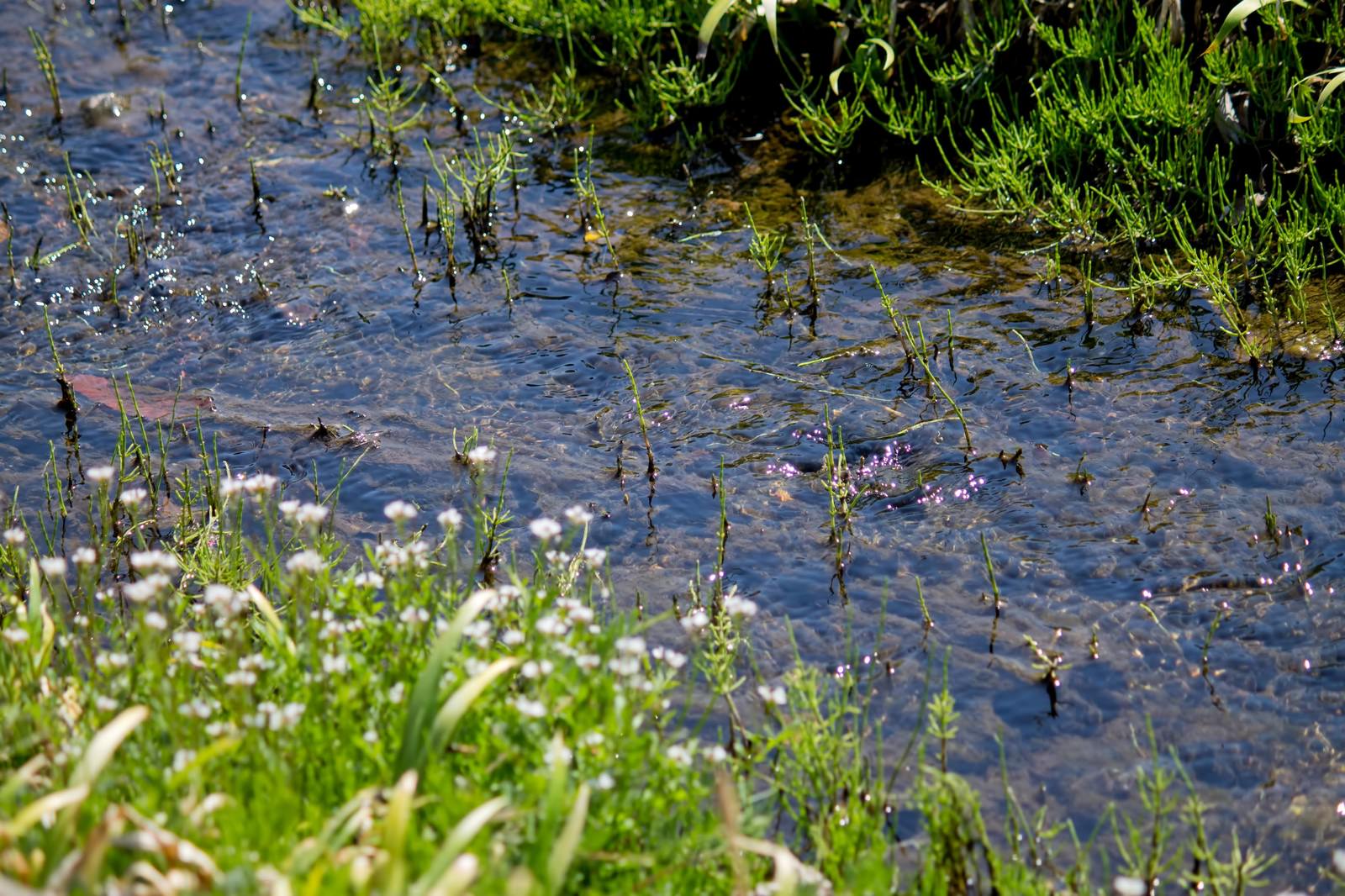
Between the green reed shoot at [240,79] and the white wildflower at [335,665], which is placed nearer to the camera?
the white wildflower at [335,665]

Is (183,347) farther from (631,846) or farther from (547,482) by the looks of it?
(631,846)

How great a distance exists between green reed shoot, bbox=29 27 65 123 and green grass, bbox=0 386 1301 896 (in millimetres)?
4745

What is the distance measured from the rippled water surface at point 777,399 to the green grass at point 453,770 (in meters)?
0.38

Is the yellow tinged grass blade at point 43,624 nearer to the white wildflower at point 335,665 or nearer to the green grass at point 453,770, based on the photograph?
the green grass at point 453,770

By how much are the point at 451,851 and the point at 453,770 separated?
72cm

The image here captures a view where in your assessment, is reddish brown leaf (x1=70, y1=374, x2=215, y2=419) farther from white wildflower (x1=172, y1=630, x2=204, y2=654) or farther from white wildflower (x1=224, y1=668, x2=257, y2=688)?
white wildflower (x1=224, y1=668, x2=257, y2=688)

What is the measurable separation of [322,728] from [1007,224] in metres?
4.49

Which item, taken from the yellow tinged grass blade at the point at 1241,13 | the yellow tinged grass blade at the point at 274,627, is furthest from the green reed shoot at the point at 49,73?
the yellow tinged grass blade at the point at 1241,13

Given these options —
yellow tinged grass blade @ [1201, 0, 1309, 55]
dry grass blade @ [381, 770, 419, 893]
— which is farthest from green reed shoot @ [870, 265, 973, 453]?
dry grass blade @ [381, 770, 419, 893]

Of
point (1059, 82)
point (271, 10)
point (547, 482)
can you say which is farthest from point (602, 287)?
point (271, 10)

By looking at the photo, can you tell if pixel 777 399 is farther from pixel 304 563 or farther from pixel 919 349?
pixel 304 563

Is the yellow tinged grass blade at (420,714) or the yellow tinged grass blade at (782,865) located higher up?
the yellow tinged grass blade at (420,714)

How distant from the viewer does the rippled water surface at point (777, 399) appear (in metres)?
4.05

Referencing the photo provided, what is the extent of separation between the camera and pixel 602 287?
20.4 feet
